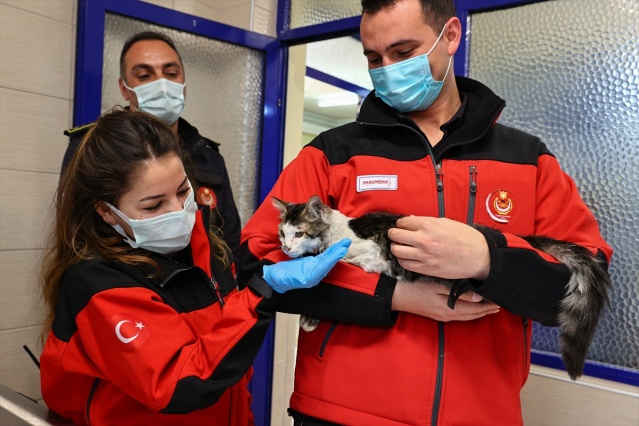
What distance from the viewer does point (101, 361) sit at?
1071mm

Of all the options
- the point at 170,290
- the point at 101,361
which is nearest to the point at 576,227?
the point at 170,290

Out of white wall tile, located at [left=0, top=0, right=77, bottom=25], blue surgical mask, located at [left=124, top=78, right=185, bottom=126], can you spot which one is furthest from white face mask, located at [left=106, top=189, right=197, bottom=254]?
white wall tile, located at [left=0, top=0, right=77, bottom=25]

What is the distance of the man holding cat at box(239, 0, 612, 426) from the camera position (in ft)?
3.26

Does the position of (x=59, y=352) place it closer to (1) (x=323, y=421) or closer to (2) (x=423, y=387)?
(1) (x=323, y=421)

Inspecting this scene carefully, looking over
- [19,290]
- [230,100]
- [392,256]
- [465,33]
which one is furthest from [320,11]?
[392,256]

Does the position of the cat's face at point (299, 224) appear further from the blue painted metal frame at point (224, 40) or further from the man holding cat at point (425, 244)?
the blue painted metal frame at point (224, 40)

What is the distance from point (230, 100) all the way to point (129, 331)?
239cm

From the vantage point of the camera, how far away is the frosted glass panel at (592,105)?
6.63 ft

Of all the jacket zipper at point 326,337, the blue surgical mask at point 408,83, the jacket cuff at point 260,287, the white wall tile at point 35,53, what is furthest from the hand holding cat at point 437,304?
the white wall tile at point 35,53

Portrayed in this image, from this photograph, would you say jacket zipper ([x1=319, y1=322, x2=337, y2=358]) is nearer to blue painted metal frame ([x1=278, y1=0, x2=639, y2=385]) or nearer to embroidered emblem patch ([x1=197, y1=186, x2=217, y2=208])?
embroidered emblem patch ([x1=197, y1=186, x2=217, y2=208])

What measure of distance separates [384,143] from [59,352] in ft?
2.86

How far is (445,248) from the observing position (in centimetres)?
96

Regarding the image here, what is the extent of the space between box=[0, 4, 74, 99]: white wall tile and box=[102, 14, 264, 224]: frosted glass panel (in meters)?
0.59

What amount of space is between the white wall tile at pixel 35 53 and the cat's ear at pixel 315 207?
189 cm
